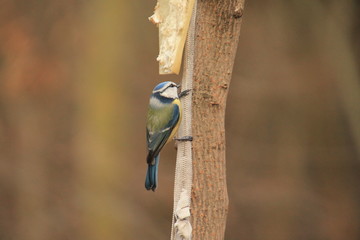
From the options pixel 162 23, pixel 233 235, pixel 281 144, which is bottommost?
pixel 233 235

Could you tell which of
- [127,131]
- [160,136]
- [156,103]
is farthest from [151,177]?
[127,131]

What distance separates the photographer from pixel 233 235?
4.80 m

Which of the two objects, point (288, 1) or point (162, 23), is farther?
point (288, 1)

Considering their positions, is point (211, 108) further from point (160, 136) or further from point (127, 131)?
point (127, 131)

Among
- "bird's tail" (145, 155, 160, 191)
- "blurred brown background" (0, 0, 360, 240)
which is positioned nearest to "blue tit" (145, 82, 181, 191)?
"bird's tail" (145, 155, 160, 191)

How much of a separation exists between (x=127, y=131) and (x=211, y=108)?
2.07 metres

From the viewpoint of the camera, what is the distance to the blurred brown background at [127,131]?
15.4ft

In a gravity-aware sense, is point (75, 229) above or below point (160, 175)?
below

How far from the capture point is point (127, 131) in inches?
186

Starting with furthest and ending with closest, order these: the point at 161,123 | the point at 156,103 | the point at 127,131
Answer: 1. the point at 127,131
2. the point at 156,103
3. the point at 161,123

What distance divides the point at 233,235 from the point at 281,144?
2.63ft

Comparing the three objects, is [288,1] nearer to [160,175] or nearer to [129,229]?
[160,175]

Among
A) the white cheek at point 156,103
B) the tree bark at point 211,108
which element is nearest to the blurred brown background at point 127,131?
the white cheek at point 156,103

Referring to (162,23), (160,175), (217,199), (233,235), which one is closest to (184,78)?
(162,23)
